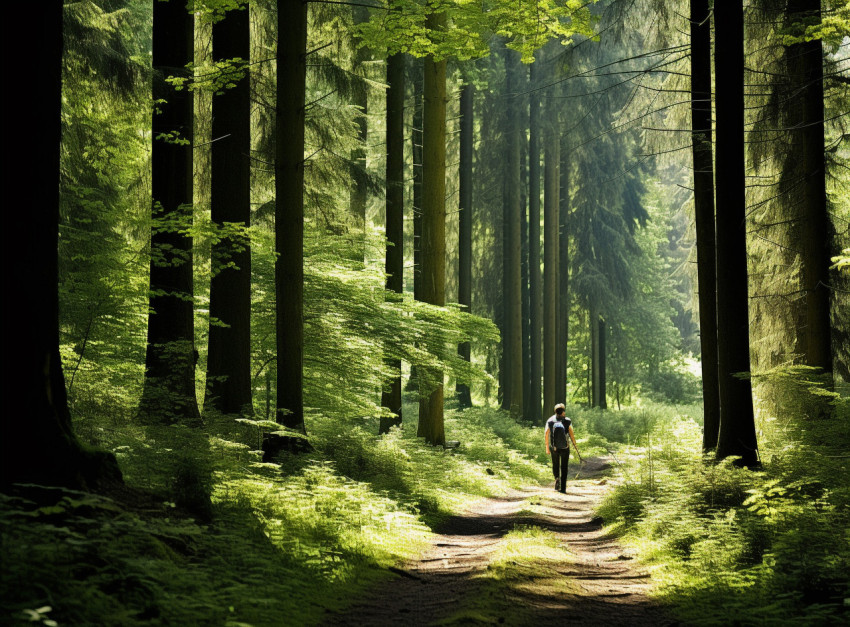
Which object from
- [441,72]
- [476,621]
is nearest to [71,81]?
[441,72]

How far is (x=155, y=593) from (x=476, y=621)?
209cm

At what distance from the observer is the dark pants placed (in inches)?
561

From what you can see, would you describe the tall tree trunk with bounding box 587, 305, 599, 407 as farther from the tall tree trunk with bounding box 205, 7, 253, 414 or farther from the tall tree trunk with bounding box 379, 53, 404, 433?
the tall tree trunk with bounding box 205, 7, 253, 414

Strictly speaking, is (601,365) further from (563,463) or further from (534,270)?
(563,463)

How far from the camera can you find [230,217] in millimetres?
10820

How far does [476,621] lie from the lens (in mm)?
5000

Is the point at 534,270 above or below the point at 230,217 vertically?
above

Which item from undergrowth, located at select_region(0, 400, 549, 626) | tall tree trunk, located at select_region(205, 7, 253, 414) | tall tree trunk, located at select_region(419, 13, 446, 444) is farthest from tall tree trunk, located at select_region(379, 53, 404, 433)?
tall tree trunk, located at select_region(205, 7, 253, 414)

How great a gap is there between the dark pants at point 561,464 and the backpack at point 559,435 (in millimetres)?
151

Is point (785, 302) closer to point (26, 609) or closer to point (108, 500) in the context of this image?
point (108, 500)

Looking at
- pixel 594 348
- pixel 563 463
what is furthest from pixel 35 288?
pixel 594 348

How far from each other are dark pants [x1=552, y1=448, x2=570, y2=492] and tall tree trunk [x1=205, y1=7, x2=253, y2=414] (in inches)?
248

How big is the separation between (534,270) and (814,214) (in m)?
17.0

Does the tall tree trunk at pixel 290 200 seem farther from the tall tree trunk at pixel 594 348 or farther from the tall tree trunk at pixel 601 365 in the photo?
the tall tree trunk at pixel 601 365
